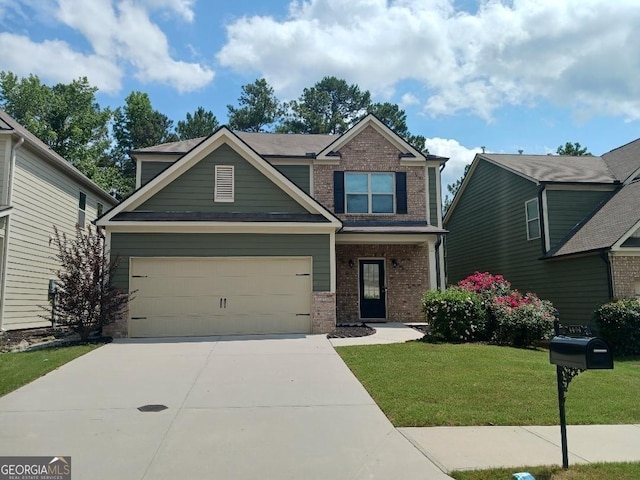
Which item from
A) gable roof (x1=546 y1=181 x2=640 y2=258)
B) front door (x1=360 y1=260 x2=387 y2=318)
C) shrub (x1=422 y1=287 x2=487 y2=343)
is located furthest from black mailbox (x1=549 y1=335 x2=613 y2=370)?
front door (x1=360 y1=260 x2=387 y2=318)

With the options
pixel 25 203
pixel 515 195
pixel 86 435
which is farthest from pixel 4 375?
pixel 515 195

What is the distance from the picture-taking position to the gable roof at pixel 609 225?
13.9m

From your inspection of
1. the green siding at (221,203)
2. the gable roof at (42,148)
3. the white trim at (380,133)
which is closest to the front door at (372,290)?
the white trim at (380,133)

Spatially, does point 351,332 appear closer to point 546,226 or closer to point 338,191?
point 338,191

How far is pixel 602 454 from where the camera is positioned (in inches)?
194

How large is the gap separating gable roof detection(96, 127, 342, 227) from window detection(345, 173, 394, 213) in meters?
3.59

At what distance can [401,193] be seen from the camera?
57.0 feet

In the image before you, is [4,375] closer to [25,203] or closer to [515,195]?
[25,203]

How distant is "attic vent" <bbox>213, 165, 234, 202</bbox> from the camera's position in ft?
45.2

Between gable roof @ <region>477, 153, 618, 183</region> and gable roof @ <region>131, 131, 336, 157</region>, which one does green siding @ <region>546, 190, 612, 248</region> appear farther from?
gable roof @ <region>131, 131, 336, 157</region>

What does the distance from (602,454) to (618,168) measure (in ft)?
53.5

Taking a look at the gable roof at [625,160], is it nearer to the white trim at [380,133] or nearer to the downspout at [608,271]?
the downspout at [608,271]

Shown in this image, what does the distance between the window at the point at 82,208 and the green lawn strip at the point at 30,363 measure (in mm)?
9178

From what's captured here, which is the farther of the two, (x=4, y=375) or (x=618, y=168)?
(x=618, y=168)
